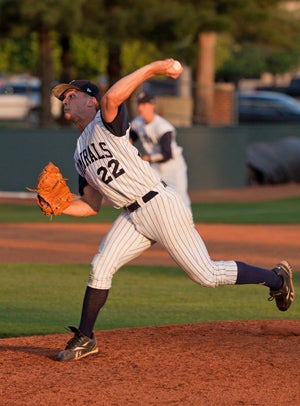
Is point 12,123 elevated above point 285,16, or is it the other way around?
point 285,16

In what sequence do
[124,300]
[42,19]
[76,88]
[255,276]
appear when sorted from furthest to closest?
1. [42,19]
2. [124,300]
3. [255,276]
4. [76,88]

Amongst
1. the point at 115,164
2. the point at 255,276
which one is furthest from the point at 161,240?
the point at 255,276

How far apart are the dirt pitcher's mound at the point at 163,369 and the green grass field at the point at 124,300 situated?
0.96m

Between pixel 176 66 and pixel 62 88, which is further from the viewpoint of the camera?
pixel 62 88

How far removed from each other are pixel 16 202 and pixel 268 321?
14.9m

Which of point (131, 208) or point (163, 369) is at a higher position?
point (131, 208)

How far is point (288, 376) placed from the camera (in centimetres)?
654

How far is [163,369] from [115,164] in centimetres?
131

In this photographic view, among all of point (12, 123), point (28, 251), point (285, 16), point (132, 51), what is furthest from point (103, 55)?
point (28, 251)

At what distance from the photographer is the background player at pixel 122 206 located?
6773 mm

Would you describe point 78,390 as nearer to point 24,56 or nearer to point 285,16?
point 285,16

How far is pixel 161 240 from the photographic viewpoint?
22.6 feet

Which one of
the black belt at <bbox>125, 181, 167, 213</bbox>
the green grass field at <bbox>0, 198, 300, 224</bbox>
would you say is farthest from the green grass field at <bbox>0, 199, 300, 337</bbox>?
the green grass field at <bbox>0, 198, 300, 224</bbox>

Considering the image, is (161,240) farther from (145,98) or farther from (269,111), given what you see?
(269,111)
